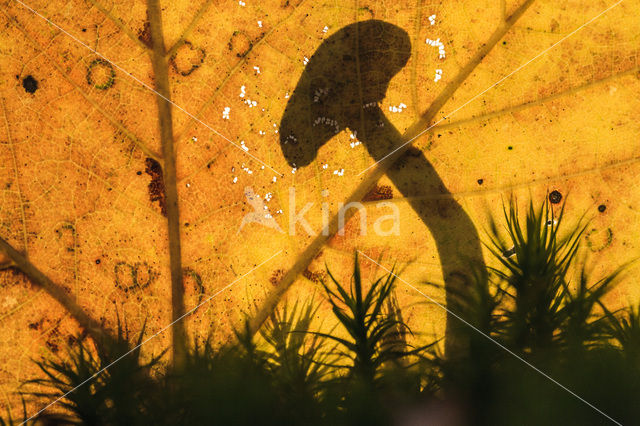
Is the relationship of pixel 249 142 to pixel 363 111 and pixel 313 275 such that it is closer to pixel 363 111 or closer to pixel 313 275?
pixel 363 111

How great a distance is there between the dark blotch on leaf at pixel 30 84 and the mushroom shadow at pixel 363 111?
222 centimetres

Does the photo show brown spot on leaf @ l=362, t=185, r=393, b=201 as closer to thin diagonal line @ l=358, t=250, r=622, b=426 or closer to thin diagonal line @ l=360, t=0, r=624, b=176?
thin diagonal line @ l=360, t=0, r=624, b=176

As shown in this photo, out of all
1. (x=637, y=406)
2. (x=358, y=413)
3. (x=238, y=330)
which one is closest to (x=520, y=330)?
(x=637, y=406)

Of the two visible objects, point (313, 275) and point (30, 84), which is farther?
point (313, 275)

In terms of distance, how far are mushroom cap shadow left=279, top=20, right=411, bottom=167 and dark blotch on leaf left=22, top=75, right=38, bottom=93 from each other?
2.22m

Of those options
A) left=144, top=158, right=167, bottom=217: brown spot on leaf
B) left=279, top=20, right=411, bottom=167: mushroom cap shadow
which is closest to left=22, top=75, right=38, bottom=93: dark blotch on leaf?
left=144, top=158, right=167, bottom=217: brown spot on leaf

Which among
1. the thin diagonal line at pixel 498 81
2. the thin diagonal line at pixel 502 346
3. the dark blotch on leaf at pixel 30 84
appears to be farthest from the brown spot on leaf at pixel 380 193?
the dark blotch on leaf at pixel 30 84

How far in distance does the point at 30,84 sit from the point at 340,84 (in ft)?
9.08

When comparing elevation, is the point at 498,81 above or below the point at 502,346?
above

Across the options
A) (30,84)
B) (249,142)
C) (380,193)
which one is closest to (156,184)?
(249,142)

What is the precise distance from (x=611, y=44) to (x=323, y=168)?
2.78 m

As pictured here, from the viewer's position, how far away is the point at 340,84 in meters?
4.39

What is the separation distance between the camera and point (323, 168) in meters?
4.42

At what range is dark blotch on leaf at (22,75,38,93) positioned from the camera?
14.2ft
